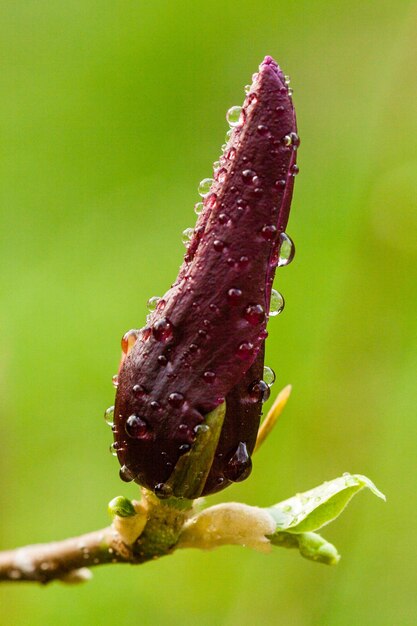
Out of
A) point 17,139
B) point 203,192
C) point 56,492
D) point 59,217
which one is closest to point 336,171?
point 59,217

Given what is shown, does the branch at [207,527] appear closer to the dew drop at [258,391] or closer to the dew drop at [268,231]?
the dew drop at [258,391]

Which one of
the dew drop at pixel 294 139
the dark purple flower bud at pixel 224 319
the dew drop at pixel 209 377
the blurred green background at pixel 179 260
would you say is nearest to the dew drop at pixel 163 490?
the dark purple flower bud at pixel 224 319

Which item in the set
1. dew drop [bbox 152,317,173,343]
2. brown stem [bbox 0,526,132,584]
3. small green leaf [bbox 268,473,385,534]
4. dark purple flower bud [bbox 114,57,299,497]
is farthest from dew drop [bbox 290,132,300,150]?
brown stem [bbox 0,526,132,584]

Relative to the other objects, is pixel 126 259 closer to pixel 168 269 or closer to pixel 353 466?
pixel 168 269

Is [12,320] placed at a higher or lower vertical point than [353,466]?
higher

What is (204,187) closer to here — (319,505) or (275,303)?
(275,303)
